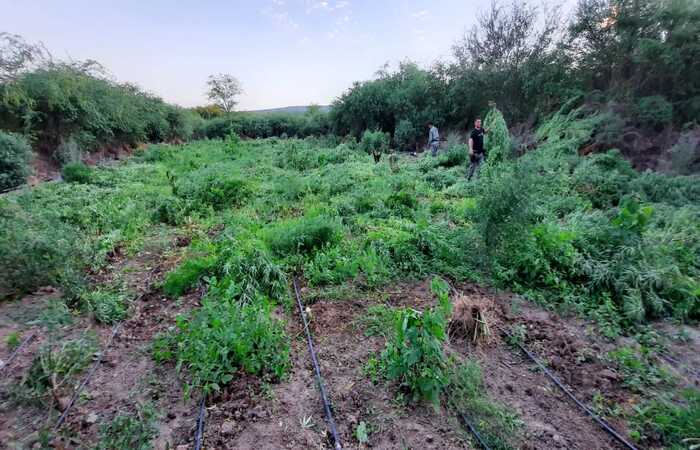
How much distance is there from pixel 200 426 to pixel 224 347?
23.0 inches

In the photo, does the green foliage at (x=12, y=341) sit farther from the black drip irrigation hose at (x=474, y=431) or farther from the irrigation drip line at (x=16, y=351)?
the black drip irrigation hose at (x=474, y=431)

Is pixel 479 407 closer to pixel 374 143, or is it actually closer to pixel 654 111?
pixel 654 111

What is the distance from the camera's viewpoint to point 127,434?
82.7 inches

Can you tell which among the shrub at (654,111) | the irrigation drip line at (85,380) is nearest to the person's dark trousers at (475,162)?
the shrub at (654,111)

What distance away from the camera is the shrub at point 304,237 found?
4707 mm

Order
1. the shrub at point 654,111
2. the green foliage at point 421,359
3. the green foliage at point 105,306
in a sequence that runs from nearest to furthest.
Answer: the green foliage at point 421,359, the green foliage at point 105,306, the shrub at point 654,111

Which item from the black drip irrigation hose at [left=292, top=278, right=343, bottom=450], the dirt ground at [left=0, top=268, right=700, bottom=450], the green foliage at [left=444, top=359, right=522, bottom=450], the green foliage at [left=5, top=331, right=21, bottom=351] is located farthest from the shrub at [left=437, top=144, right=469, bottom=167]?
the green foliage at [left=5, top=331, right=21, bottom=351]

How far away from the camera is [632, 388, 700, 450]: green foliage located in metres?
2.14

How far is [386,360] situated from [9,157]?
11.0 metres

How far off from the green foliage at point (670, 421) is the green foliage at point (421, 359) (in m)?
1.31

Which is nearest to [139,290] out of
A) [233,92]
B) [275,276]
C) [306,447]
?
[275,276]

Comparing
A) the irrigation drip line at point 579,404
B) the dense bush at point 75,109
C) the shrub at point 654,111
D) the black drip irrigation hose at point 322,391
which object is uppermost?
the dense bush at point 75,109

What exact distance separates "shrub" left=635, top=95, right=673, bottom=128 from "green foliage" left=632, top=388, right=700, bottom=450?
9.65 m

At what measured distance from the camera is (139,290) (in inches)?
160
